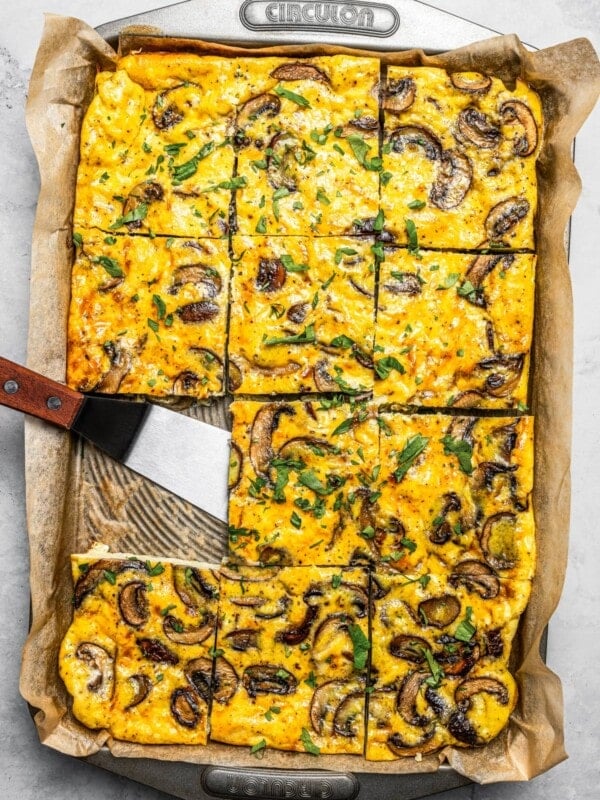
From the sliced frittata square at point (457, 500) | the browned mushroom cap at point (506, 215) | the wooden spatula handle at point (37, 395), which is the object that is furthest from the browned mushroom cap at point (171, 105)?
A: the sliced frittata square at point (457, 500)

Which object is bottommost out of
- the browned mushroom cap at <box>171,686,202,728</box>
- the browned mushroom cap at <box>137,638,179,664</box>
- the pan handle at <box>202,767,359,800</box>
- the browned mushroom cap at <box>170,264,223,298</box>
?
the pan handle at <box>202,767,359,800</box>

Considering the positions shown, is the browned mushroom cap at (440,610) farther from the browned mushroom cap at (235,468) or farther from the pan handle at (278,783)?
the browned mushroom cap at (235,468)

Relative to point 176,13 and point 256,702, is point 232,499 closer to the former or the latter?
point 256,702

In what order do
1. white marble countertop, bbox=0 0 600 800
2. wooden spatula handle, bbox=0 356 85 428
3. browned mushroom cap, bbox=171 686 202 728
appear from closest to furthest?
wooden spatula handle, bbox=0 356 85 428 < browned mushroom cap, bbox=171 686 202 728 < white marble countertop, bbox=0 0 600 800

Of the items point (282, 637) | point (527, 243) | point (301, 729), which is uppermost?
point (527, 243)

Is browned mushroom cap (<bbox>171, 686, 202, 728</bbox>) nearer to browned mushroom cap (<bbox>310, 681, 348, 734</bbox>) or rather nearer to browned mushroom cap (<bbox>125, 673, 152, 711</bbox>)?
browned mushroom cap (<bbox>125, 673, 152, 711</bbox>)

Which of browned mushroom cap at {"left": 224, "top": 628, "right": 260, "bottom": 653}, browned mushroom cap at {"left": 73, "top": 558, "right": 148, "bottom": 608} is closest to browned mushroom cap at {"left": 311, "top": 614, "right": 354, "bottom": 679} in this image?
browned mushroom cap at {"left": 224, "top": 628, "right": 260, "bottom": 653}

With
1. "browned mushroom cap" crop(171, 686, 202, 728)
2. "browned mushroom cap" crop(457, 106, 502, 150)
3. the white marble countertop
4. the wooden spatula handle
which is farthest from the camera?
the white marble countertop

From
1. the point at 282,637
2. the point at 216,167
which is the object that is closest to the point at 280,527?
the point at 282,637
